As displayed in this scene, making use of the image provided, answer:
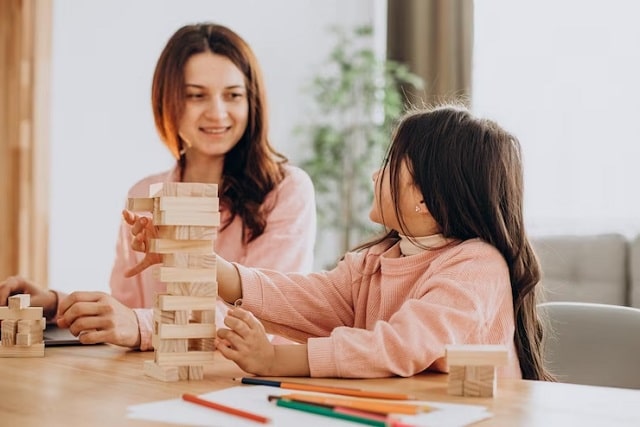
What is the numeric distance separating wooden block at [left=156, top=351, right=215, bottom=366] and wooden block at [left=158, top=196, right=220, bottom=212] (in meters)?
0.18

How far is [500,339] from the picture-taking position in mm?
1382

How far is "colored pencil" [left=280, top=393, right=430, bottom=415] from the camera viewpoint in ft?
3.19

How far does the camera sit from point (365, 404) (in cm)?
99

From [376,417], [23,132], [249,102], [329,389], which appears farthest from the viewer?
[23,132]

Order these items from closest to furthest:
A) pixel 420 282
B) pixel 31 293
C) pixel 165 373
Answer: pixel 165 373 < pixel 420 282 < pixel 31 293

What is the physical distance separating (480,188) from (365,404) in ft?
1.79

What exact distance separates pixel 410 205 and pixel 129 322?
0.50 meters

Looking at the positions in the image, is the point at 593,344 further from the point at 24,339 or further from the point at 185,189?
the point at 24,339

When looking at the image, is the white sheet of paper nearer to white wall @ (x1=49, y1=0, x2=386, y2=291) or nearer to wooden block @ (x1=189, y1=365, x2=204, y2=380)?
wooden block @ (x1=189, y1=365, x2=204, y2=380)

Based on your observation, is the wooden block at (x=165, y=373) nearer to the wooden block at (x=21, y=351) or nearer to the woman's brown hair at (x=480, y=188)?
the wooden block at (x=21, y=351)

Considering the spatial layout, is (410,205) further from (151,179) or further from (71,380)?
(151,179)

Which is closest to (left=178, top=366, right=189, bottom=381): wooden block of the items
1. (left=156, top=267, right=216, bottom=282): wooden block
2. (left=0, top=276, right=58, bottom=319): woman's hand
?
(left=156, top=267, right=216, bottom=282): wooden block

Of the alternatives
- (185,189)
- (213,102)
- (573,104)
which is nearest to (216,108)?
(213,102)

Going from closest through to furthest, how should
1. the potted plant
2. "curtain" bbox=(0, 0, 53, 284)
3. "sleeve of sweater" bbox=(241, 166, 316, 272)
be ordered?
"sleeve of sweater" bbox=(241, 166, 316, 272)
"curtain" bbox=(0, 0, 53, 284)
the potted plant
